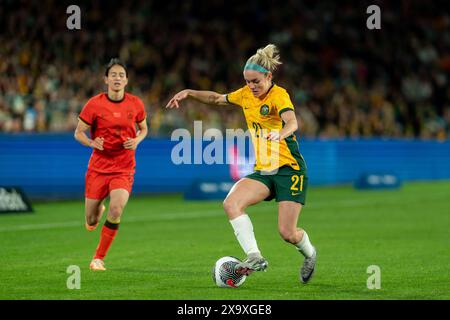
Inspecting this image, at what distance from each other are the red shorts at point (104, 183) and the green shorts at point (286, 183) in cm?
242

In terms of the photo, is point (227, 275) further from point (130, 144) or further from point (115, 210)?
point (130, 144)

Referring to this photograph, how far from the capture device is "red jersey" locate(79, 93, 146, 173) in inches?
531

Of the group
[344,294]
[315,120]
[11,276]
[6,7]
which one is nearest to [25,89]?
[6,7]

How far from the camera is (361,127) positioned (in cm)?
3491

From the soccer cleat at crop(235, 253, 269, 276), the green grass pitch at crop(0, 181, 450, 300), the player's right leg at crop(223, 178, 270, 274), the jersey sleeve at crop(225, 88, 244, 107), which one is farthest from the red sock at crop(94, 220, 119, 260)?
the soccer cleat at crop(235, 253, 269, 276)

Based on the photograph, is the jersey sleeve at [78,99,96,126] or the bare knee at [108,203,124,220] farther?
the jersey sleeve at [78,99,96,126]

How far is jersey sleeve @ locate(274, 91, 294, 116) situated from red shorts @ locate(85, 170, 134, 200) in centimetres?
291

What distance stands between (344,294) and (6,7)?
19941 millimetres

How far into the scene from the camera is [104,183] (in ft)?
44.4

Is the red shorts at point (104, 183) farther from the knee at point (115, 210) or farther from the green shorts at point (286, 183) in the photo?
the green shorts at point (286, 183)

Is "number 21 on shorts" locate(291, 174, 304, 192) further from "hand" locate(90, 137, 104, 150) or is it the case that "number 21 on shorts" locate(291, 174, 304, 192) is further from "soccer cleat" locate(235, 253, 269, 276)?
"hand" locate(90, 137, 104, 150)

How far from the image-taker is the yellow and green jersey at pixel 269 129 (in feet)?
37.5

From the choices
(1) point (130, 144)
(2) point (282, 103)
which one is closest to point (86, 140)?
(1) point (130, 144)

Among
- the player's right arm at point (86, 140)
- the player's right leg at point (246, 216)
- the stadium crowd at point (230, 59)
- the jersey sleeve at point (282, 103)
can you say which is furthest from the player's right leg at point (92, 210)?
the stadium crowd at point (230, 59)
